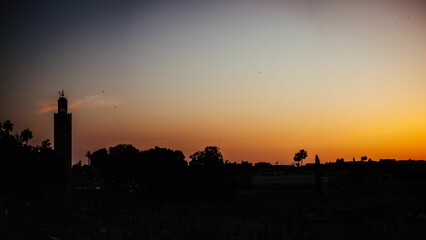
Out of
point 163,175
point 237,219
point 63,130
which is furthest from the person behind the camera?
point 63,130

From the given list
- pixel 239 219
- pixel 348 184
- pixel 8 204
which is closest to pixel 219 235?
pixel 239 219

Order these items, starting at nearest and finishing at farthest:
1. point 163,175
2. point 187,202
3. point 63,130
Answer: point 187,202 → point 163,175 → point 63,130

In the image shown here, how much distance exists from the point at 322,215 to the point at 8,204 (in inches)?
909

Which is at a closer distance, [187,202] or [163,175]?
[187,202]

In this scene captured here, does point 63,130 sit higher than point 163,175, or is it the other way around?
point 63,130

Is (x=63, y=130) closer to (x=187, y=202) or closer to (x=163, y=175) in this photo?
(x=163, y=175)

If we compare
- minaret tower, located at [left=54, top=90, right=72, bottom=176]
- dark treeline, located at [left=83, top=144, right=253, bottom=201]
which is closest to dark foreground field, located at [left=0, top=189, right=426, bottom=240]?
dark treeline, located at [left=83, top=144, right=253, bottom=201]

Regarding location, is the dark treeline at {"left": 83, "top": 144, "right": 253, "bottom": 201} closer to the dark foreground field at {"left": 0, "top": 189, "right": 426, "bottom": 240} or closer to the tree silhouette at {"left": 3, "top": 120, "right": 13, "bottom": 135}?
the dark foreground field at {"left": 0, "top": 189, "right": 426, "bottom": 240}

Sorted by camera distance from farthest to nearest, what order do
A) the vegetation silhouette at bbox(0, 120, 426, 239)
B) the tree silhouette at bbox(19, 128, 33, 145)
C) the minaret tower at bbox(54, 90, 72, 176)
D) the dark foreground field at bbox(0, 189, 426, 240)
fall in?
the minaret tower at bbox(54, 90, 72, 176)
the tree silhouette at bbox(19, 128, 33, 145)
the vegetation silhouette at bbox(0, 120, 426, 239)
the dark foreground field at bbox(0, 189, 426, 240)

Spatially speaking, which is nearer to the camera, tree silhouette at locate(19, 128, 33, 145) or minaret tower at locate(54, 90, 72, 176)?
tree silhouette at locate(19, 128, 33, 145)

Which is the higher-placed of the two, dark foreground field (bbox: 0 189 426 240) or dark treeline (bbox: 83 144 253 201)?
dark treeline (bbox: 83 144 253 201)

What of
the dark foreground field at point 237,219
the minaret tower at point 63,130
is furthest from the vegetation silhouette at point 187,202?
the minaret tower at point 63,130

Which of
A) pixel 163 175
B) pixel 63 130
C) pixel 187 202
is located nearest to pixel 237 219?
pixel 187 202

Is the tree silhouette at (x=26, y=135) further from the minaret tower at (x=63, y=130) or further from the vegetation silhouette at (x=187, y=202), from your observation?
the minaret tower at (x=63, y=130)
